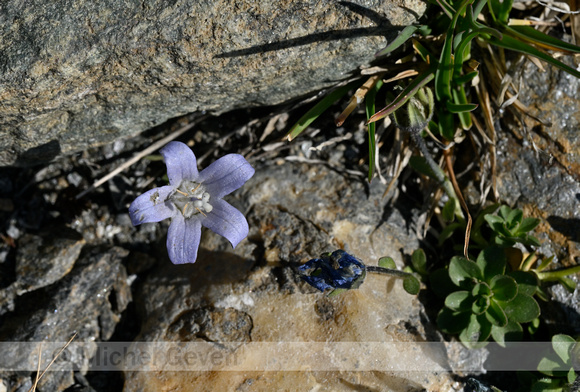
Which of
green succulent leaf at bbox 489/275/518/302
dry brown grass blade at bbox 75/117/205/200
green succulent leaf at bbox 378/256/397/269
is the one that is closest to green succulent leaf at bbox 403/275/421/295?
green succulent leaf at bbox 378/256/397/269

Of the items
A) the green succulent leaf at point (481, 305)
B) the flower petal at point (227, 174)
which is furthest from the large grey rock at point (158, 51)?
the green succulent leaf at point (481, 305)

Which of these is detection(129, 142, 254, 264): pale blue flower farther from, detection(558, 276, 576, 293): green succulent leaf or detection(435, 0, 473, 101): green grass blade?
detection(558, 276, 576, 293): green succulent leaf

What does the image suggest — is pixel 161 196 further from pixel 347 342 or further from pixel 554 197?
pixel 554 197

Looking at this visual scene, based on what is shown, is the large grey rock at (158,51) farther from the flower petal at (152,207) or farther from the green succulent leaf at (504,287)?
the green succulent leaf at (504,287)

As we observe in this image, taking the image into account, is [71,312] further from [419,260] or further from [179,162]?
[419,260]

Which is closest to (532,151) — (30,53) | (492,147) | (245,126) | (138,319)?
(492,147)
